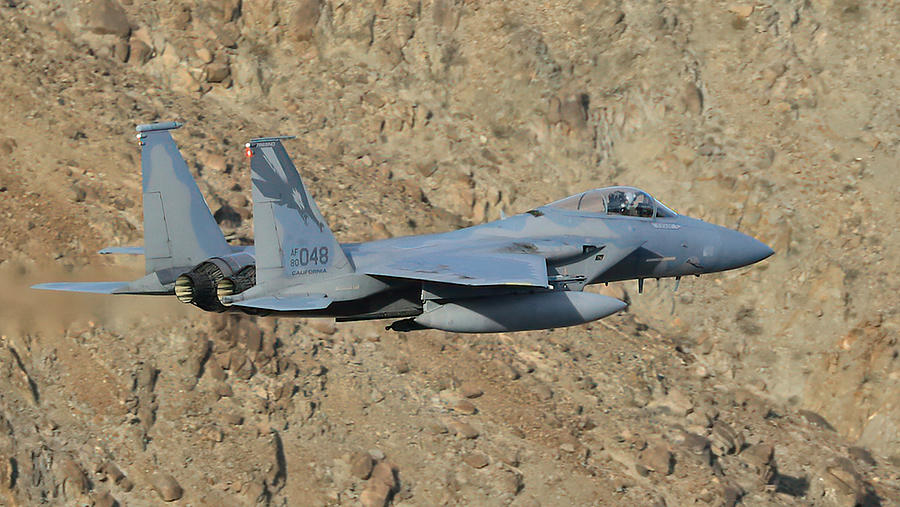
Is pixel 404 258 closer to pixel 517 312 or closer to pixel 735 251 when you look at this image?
pixel 517 312

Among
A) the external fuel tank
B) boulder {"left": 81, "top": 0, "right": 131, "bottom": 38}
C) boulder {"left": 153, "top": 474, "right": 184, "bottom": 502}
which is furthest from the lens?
boulder {"left": 81, "top": 0, "right": 131, "bottom": 38}

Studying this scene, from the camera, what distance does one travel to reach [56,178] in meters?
35.2

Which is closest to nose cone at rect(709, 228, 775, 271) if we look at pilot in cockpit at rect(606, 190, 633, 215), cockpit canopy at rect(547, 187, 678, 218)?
cockpit canopy at rect(547, 187, 678, 218)

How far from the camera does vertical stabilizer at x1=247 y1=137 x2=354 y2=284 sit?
2256 cm

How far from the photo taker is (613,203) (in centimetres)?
2723

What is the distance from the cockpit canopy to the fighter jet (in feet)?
0.09

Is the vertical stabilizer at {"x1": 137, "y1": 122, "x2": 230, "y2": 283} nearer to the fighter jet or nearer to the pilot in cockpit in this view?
the fighter jet

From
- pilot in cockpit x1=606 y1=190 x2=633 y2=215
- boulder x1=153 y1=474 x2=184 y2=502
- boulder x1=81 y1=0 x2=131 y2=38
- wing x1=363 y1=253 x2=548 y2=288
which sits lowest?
boulder x1=153 y1=474 x2=184 y2=502

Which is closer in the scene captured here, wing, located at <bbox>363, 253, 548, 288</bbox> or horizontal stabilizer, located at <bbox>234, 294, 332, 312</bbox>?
horizontal stabilizer, located at <bbox>234, 294, 332, 312</bbox>

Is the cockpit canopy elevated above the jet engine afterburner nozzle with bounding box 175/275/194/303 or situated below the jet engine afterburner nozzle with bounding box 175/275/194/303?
above

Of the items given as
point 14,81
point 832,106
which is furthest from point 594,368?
point 14,81

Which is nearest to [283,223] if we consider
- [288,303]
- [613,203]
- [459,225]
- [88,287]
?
[288,303]

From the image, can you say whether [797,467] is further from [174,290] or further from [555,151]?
[174,290]

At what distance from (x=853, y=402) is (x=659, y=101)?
473 inches
